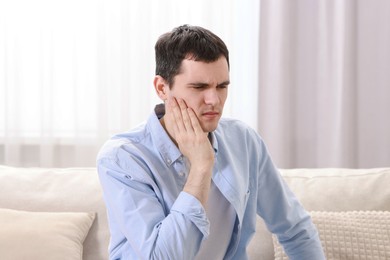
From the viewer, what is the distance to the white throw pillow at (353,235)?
2.24 m

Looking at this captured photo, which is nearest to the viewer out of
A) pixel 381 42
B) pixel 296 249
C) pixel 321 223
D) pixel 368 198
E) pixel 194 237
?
pixel 194 237

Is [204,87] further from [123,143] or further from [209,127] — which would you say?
[123,143]

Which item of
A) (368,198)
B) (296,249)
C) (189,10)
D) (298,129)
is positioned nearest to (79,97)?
(189,10)

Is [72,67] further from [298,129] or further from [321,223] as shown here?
[321,223]

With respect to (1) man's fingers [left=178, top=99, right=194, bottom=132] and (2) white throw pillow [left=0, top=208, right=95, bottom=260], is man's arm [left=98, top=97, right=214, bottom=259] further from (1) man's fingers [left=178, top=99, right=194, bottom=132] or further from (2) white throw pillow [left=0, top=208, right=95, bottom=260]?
(2) white throw pillow [left=0, top=208, right=95, bottom=260]

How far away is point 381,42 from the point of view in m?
3.48

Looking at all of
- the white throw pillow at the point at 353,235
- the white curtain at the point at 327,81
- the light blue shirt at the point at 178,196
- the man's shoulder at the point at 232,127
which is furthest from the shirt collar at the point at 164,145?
the white curtain at the point at 327,81

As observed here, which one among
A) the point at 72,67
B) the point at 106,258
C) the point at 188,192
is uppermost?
the point at 72,67

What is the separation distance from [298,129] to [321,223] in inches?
49.8

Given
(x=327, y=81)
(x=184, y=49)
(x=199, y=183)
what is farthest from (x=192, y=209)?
(x=327, y=81)

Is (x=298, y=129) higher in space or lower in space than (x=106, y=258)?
higher

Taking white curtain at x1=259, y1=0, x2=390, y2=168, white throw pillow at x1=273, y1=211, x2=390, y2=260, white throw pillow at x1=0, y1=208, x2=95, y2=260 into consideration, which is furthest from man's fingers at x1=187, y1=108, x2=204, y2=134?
white curtain at x1=259, y1=0, x2=390, y2=168

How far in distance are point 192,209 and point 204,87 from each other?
0.32 metres

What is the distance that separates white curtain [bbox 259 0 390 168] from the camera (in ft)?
11.4
